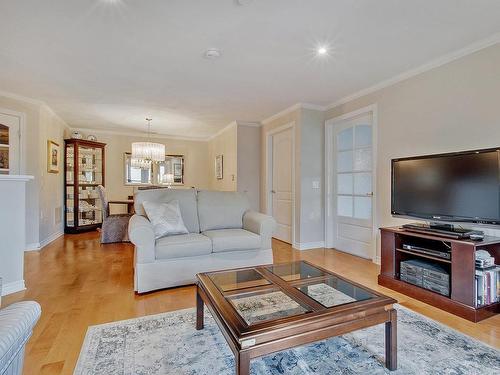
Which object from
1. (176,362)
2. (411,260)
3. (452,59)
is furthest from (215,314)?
(452,59)

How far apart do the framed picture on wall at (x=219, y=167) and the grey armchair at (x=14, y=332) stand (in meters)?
5.40

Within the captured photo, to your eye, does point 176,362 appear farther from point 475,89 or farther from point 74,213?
point 74,213

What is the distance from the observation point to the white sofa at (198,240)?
245 cm

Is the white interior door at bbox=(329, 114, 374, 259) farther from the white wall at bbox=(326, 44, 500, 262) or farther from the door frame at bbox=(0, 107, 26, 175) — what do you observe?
the door frame at bbox=(0, 107, 26, 175)

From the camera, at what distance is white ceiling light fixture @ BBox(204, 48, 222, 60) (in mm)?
2586

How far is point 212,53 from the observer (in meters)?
2.63

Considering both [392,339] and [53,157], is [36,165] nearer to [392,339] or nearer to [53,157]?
[53,157]

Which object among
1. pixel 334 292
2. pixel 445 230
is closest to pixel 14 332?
pixel 334 292

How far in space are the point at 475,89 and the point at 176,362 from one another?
327 centimetres

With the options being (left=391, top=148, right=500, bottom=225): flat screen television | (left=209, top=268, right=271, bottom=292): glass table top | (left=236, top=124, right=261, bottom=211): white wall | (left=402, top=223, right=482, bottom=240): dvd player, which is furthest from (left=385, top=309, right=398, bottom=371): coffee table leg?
(left=236, top=124, right=261, bottom=211): white wall

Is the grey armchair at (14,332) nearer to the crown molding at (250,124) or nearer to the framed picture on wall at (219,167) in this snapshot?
the crown molding at (250,124)

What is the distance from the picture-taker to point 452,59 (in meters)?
2.67

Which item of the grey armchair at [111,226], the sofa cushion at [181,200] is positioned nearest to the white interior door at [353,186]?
the sofa cushion at [181,200]

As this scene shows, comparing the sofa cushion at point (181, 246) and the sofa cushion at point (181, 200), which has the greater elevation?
the sofa cushion at point (181, 200)
